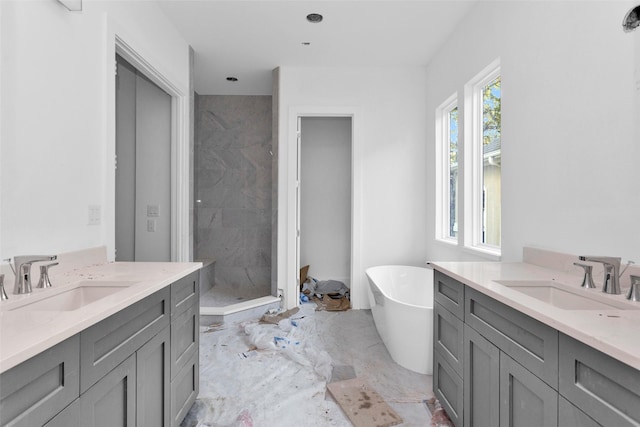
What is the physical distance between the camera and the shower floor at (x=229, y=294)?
12.2ft

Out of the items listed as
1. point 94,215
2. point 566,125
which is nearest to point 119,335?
point 94,215

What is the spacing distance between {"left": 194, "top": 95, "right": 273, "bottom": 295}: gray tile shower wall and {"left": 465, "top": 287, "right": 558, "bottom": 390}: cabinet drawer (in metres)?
3.41

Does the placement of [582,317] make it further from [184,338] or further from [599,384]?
[184,338]

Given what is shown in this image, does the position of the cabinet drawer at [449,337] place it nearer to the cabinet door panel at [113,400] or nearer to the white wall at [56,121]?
the cabinet door panel at [113,400]

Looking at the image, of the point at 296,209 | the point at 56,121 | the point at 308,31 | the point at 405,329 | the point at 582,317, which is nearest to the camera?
the point at 582,317

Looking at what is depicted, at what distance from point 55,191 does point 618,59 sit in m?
2.53

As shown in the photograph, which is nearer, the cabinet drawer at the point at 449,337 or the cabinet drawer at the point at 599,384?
the cabinet drawer at the point at 599,384

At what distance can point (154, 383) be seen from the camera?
1328 mm

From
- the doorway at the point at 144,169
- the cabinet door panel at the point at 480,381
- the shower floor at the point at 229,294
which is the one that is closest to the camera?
the cabinet door panel at the point at 480,381

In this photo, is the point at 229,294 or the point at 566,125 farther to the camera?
the point at 229,294

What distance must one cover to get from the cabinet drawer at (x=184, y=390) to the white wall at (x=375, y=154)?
70.5 inches

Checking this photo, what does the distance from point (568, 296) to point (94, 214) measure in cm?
234

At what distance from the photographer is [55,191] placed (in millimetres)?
1521

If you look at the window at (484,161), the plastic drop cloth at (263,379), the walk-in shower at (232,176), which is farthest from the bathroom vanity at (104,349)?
the walk-in shower at (232,176)
